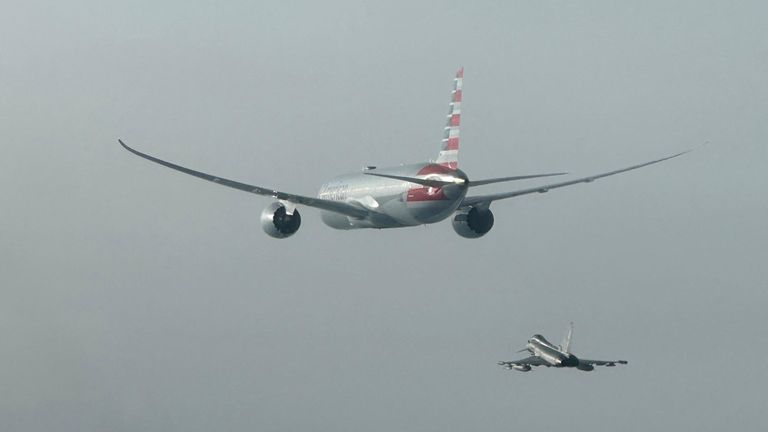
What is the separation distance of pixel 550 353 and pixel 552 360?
1134mm

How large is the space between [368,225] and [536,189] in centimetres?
1625

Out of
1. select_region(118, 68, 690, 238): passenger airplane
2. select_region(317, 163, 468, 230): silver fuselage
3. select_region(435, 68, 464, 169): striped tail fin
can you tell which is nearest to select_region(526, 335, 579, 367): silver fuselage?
select_region(118, 68, 690, 238): passenger airplane

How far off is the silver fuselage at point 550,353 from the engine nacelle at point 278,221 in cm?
4247

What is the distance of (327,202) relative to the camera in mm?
133125

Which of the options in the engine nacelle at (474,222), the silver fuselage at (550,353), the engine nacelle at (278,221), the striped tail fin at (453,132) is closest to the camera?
the striped tail fin at (453,132)

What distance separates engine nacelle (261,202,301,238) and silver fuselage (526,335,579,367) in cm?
4247

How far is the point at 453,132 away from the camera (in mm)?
129250

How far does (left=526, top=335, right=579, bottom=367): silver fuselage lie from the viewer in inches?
6383

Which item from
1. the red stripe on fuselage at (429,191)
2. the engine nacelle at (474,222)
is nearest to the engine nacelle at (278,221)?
the red stripe on fuselage at (429,191)

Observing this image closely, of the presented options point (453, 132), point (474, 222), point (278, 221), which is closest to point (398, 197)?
point (453, 132)

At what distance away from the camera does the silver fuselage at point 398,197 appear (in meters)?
122

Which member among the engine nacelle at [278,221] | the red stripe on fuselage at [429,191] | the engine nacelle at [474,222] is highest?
the engine nacelle at [474,222]

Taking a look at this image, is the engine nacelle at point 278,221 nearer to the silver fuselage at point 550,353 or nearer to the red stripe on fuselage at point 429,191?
the red stripe on fuselage at point 429,191

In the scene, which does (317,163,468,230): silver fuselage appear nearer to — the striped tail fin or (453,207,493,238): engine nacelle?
the striped tail fin
